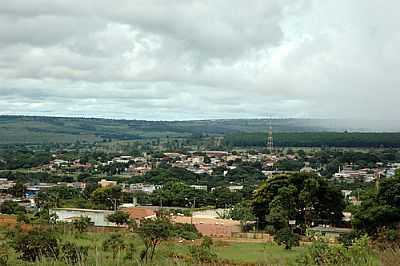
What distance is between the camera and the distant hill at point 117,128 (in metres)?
125

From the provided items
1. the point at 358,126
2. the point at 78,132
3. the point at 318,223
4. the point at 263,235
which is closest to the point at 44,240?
the point at 263,235

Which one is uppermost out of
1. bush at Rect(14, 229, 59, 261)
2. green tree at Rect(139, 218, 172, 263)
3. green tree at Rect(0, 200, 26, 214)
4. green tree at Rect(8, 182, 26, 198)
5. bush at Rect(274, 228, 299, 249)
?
bush at Rect(14, 229, 59, 261)

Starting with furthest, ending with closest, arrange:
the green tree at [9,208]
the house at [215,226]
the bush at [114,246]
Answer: the green tree at [9,208] → the house at [215,226] → the bush at [114,246]

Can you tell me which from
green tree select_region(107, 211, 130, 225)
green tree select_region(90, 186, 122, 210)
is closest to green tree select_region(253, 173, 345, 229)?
green tree select_region(107, 211, 130, 225)

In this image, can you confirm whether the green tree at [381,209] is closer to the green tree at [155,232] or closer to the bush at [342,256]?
the green tree at [155,232]

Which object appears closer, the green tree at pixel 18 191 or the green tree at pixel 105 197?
the green tree at pixel 105 197

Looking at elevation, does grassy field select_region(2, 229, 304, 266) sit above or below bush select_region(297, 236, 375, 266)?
below

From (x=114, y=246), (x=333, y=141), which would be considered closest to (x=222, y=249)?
(x=114, y=246)

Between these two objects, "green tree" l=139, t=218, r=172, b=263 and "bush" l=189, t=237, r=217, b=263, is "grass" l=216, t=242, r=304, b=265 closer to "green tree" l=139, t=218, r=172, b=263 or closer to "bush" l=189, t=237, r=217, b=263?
"bush" l=189, t=237, r=217, b=263

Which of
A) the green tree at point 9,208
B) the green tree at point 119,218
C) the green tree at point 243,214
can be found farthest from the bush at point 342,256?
the green tree at point 9,208

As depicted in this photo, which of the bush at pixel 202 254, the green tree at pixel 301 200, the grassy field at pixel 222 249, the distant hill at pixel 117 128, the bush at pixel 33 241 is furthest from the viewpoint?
the distant hill at pixel 117 128

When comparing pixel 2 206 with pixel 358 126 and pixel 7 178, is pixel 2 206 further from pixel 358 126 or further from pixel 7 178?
pixel 358 126

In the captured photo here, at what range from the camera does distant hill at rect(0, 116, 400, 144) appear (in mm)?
125125

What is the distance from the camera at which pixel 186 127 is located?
526ft
